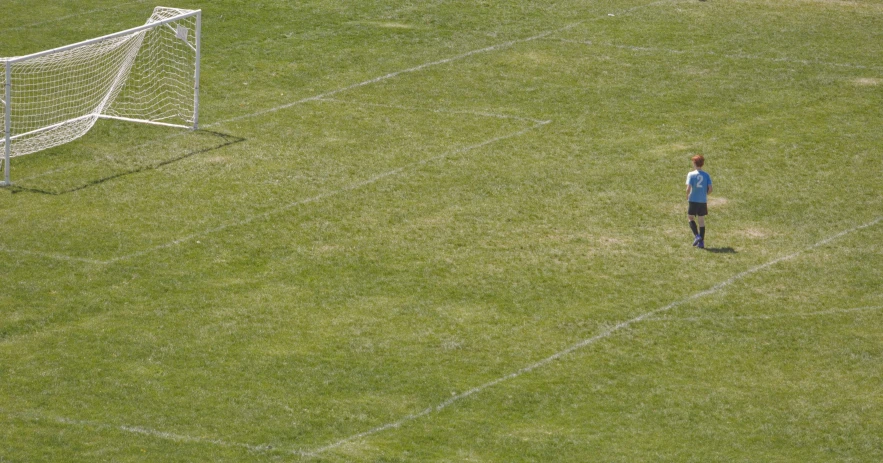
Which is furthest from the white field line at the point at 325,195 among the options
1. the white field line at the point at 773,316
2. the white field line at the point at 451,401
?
the white field line at the point at 773,316

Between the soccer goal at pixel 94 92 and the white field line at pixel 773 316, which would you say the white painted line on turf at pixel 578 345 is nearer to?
the white field line at pixel 773 316

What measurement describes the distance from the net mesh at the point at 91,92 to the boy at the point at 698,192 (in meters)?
10.9

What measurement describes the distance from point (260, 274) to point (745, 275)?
23.5 feet

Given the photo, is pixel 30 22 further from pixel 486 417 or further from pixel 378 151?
pixel 486 417

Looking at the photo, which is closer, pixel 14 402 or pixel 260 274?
pixel 14 402

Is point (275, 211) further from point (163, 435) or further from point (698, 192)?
point (163, 435)

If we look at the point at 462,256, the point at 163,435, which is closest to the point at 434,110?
the point at 462,256

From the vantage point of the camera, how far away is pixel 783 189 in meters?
23.4

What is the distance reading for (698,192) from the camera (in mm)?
20422

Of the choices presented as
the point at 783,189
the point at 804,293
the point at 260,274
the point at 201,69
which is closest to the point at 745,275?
the point at 804,293

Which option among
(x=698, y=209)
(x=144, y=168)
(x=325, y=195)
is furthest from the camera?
(x=144, y=168)

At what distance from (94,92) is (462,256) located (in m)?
10.4

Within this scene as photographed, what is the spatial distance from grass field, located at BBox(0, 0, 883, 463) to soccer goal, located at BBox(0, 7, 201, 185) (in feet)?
1.55

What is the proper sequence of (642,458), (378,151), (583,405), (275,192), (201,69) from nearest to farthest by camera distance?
1. (642,458)
2. (583,405)
3. (275,192)
4. (378,151)
5. (201,69)
